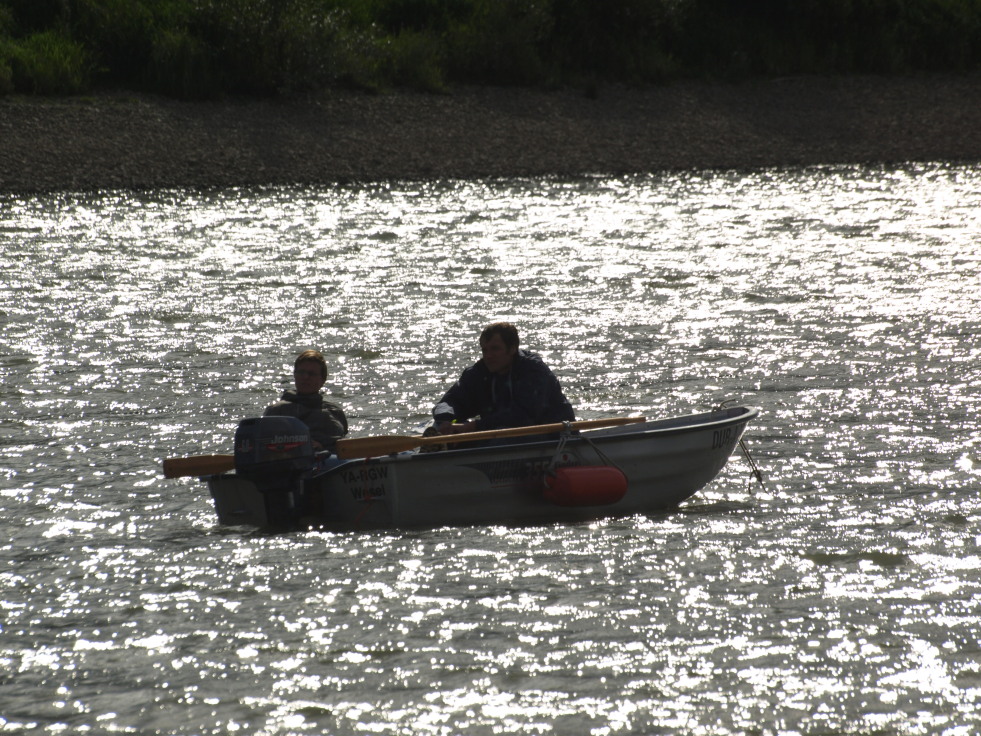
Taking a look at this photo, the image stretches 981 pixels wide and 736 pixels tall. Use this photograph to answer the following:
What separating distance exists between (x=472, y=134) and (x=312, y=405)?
82.2 feet

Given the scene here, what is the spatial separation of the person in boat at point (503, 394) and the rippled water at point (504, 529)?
2.76 ft

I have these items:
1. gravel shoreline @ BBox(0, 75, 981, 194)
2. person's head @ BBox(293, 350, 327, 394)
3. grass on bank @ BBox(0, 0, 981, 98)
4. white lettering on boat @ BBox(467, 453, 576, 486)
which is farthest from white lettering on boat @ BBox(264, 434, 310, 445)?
grass on bank @ BBox(0, 0, 981, 98)

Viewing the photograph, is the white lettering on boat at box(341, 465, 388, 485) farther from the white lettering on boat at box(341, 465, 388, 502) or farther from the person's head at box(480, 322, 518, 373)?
the person's head at box(480, 322, 518, 373)

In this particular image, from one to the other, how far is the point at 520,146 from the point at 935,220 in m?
11.1

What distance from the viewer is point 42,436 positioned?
1148cm

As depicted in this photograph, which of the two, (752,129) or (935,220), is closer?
(935,220)

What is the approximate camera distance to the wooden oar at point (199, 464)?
30.2 feet

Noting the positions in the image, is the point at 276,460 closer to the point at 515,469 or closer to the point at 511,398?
the point at 515,469

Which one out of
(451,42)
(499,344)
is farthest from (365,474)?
(451,42)

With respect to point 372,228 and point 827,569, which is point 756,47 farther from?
point 827,569

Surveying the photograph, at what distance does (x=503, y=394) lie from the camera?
9680 mm

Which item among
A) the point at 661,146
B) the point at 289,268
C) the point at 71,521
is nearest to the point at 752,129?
the point at 661,146

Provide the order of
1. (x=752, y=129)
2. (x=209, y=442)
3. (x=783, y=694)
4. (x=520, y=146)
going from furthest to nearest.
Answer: (x=752, y=129)
(x=520, y=146)
(x=209, y=442)
(x=783, y=694)

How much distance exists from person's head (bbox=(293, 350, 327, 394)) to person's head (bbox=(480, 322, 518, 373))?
1.07m
